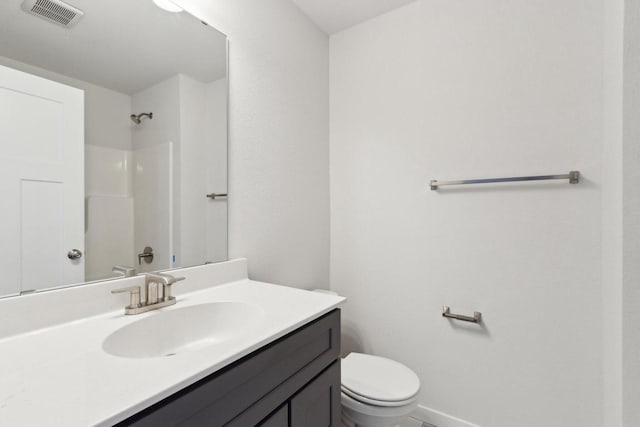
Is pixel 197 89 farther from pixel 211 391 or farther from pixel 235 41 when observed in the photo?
pixel 211 391

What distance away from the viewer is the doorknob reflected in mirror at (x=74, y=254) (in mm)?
778

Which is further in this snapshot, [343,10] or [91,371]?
[343,10]

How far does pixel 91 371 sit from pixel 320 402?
0.59 meters

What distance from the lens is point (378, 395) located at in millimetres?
1099

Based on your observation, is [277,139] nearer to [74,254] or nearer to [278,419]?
[74,254]

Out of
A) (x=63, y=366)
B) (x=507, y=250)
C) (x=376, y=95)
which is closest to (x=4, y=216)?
(x=63, y=366)

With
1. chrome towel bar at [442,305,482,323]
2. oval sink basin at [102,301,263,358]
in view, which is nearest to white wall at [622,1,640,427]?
chrome towel bar at [442,305,482,323]

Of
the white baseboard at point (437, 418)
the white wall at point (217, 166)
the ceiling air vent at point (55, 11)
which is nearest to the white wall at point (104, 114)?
the ceiling air vent at point (55, 11)

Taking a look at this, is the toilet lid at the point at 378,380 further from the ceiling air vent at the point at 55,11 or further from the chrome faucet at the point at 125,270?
the ceiling air vent at the point at 55,11

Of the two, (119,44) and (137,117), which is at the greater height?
(119,44)

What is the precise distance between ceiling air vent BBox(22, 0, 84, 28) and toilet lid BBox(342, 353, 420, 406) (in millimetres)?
1587

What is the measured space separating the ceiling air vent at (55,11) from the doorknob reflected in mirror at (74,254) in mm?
648

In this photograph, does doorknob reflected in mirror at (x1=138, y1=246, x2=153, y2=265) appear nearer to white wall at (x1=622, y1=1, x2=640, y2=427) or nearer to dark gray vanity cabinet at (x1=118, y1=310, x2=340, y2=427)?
dark gray vanity cabinet at (x1=118, y1=310, x2=340, y2=427)

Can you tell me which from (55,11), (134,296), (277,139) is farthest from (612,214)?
(55,11)
